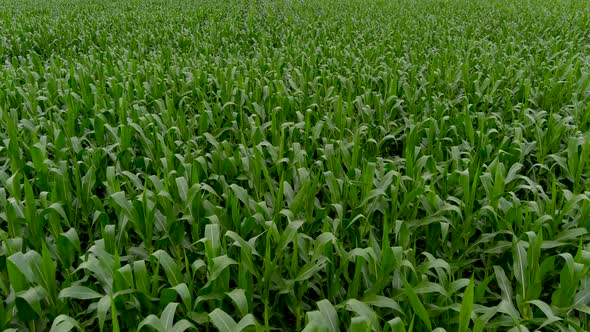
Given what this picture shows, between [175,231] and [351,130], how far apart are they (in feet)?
7.47

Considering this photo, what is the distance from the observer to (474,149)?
394cm

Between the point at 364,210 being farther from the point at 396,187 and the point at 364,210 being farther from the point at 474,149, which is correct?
the point at 474,149

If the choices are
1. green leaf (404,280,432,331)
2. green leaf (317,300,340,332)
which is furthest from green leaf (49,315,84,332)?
green leaf (404,280,432,331)

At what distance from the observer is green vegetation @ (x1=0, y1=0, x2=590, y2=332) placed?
6.71 ft

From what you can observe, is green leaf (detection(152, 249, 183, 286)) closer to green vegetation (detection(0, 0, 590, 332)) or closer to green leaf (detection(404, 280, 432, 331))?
green vegetation (detection(0, 0, 590, 332))

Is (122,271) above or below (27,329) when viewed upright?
above

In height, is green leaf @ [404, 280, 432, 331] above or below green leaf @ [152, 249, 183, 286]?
above

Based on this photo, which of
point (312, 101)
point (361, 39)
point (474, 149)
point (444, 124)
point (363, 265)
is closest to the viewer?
point (363, 265)

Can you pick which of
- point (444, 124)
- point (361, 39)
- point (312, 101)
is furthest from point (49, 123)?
point (361, 39)

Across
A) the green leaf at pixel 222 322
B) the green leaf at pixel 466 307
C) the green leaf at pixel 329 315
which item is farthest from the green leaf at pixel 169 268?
the green leaf at pixel 466 307

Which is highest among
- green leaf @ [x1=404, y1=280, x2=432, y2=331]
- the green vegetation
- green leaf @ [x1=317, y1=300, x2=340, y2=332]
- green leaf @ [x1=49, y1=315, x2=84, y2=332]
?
green leaf @ [x1=404, y1=280, x2=432, y2=331]

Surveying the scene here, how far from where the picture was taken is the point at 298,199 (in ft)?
8.82

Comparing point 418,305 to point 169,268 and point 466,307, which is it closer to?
point 466,307

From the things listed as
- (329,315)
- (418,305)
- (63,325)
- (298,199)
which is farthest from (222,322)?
(298,199)
